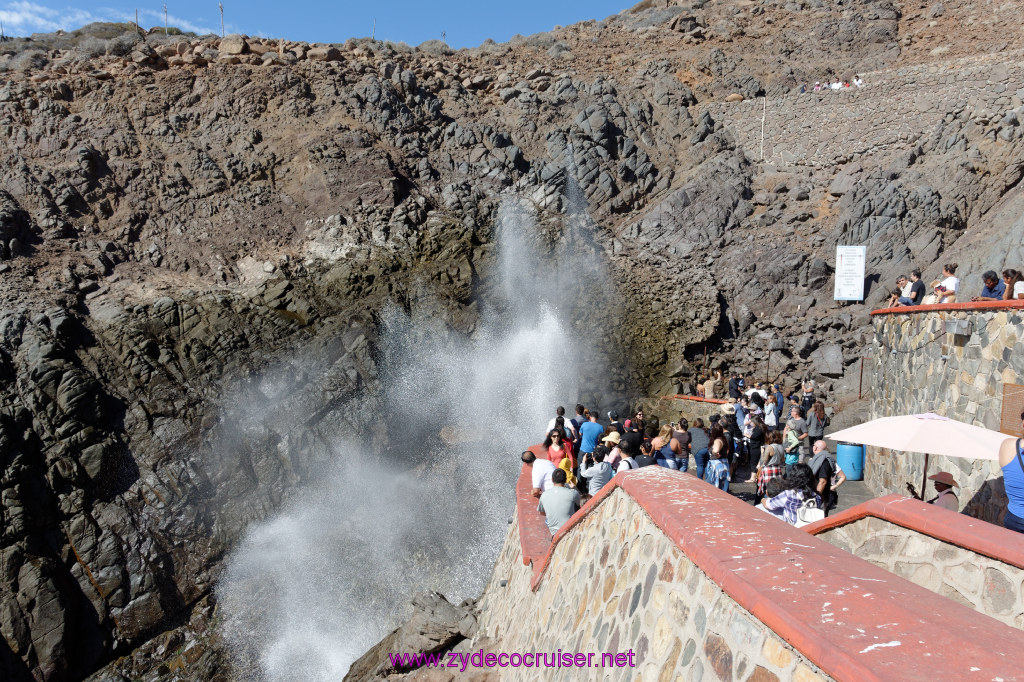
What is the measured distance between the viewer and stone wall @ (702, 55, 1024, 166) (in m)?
22.2

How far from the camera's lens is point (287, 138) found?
24.6 metres

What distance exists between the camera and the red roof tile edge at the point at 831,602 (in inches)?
72.2

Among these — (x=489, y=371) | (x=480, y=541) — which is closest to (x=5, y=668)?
(x=480, y=541)

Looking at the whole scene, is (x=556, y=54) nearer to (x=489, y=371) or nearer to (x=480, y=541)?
(x=489, y=371)

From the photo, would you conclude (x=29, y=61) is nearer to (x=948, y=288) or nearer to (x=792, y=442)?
(x=792, y=442)

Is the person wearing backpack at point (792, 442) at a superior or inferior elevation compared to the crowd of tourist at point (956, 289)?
inferior

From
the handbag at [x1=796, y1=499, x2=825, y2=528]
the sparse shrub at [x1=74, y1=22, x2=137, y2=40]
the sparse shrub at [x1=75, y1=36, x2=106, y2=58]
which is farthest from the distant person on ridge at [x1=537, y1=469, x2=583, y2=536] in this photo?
the sparse shrub at [x1=74, y1=22, x2=137, y2=40]

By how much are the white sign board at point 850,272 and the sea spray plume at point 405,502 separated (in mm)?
8221

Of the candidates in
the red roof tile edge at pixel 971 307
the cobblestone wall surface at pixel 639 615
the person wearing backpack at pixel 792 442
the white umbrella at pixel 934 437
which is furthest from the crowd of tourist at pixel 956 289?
the cobblestone wall surface at pixel 639 615

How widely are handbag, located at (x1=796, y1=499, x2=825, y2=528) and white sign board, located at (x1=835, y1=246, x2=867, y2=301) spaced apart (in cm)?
1523

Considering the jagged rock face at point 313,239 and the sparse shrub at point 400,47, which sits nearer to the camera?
the jagged rock face at point 313,239

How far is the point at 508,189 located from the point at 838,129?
13936 mm

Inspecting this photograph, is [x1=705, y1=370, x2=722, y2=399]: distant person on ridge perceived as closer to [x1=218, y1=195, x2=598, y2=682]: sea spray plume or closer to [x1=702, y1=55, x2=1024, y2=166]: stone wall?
[x1=218, y1=195, x2=598, y2=682]: sea spray plume

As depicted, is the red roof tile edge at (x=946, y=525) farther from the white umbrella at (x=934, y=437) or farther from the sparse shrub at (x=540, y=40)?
the sparse shrub at (x=540, y=40)
